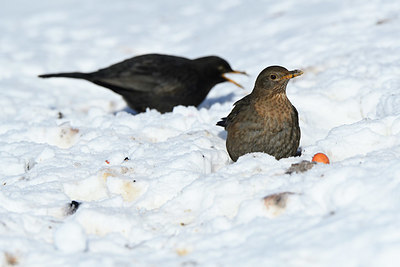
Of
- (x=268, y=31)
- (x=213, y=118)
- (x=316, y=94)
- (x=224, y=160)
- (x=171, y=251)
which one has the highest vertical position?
(x=268, y=31)

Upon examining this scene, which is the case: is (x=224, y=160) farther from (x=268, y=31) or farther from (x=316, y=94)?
(x=268, y=31)

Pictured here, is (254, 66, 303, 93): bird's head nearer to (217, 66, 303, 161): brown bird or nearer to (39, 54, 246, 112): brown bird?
(217, 66, 303, 161): brown bird

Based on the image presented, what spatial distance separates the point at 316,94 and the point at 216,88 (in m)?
1.97

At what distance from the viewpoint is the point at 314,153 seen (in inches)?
169

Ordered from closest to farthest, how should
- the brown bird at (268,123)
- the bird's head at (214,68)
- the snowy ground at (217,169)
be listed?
the snowy ground at (217,169), the brown bird at (268,123), the bird's head at (214,68)

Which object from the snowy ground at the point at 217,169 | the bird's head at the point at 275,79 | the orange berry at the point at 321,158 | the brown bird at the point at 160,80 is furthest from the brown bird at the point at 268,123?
the brown bird at the point at 160,80

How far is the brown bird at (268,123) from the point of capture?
4461mm

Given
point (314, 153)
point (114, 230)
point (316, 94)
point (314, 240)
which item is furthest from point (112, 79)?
point (314, 240)

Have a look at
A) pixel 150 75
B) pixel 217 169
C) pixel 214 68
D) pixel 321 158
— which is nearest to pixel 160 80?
pixel 150 75

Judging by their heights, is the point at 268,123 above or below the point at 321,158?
above

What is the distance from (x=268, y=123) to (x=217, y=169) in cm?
57

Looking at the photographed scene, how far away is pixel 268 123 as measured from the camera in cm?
449

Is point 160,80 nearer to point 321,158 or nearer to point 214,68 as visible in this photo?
point 214,68

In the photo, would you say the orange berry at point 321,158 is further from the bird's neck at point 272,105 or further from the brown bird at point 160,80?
the brown bird at point 160,80
